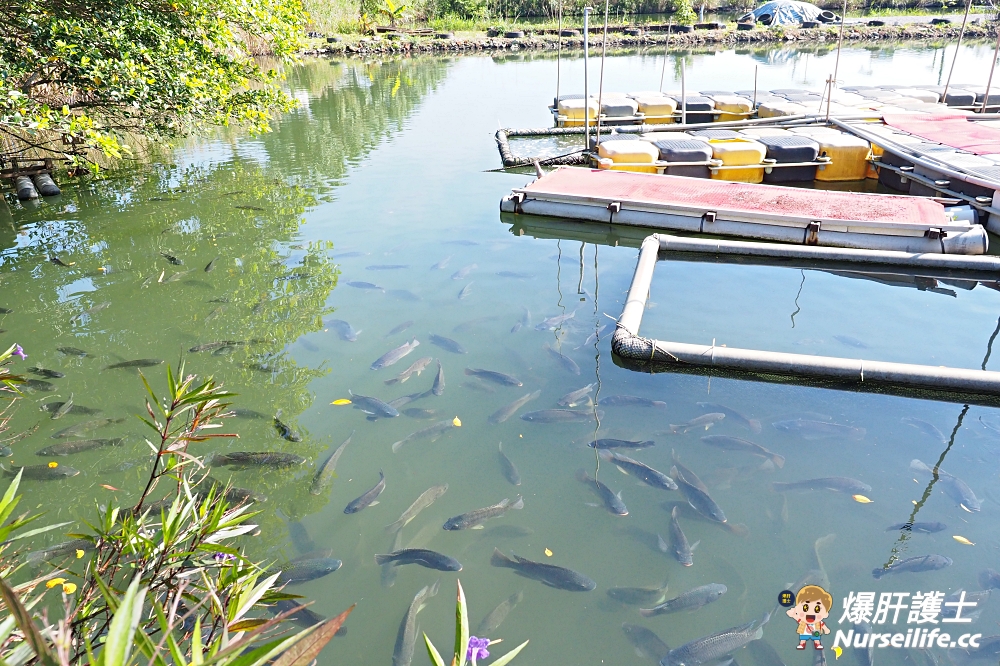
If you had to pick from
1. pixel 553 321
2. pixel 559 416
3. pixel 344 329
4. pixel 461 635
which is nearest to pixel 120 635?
pixel 461 635

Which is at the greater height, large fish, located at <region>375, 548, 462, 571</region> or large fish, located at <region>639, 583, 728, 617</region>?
large fish, located at <region>375, 548, 462, 571</region>

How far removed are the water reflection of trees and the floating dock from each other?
4.09 m

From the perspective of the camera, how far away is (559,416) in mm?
5469

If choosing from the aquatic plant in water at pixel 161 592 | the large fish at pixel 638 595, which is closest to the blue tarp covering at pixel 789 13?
the large fish at pixel 638 595

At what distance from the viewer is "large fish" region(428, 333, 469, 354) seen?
668 cm

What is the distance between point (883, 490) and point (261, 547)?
4520 millimetres

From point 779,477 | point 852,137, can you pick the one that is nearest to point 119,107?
point 779,477

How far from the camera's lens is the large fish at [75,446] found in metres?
5.10

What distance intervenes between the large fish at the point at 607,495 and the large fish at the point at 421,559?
1.19 metres

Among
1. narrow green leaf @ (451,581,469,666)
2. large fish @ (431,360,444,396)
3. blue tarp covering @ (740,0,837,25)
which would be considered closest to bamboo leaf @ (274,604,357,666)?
narrow green leaf @ (451,581,469,666)

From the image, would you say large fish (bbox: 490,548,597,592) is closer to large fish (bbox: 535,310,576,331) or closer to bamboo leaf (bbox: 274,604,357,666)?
bamboo leaf (bbox: 274,604,357,666)

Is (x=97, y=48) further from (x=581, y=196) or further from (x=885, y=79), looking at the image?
(x=885, y=79)

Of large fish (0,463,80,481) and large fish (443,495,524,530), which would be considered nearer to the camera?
large fish (443,495,524,530)

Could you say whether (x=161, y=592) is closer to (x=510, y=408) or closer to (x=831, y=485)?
(x=510, y=408)
